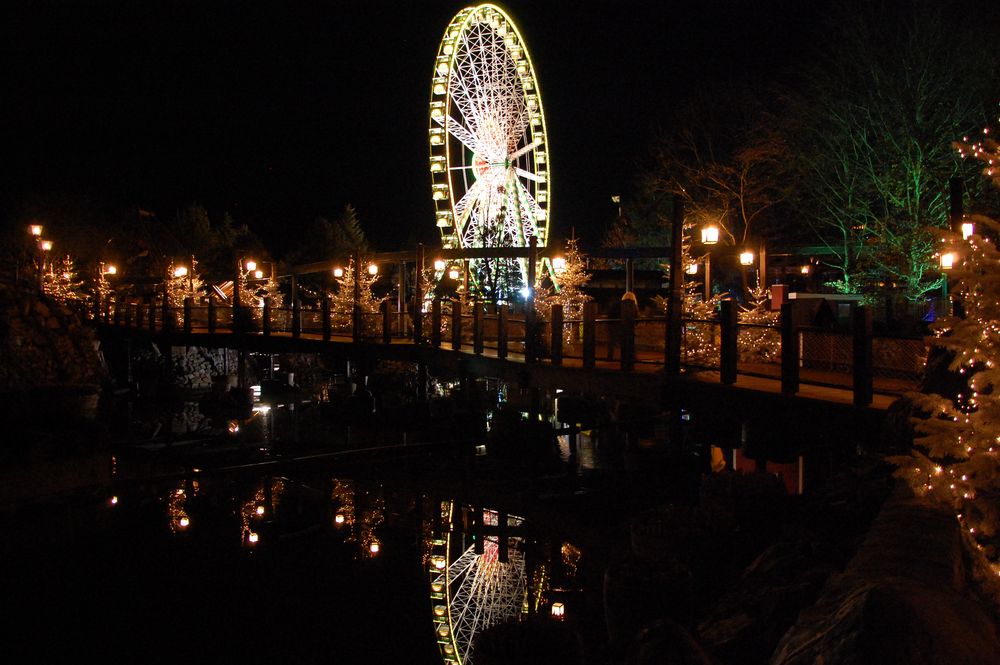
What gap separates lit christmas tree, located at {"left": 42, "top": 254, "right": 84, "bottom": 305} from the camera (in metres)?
36.5

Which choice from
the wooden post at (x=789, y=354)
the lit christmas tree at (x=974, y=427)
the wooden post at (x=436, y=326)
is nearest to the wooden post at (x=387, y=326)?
the wooden post at (x=436, y=326)

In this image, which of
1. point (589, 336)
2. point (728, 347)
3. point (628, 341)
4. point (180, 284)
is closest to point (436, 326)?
point (589, 336)

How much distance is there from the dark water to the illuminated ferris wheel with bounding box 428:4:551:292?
12306 mm

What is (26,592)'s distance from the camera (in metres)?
11.8

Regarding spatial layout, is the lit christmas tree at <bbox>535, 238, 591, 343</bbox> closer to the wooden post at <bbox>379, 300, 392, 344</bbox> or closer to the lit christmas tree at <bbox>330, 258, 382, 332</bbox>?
the wooden post at <bbox>379, 300, 392, 344</bbox>

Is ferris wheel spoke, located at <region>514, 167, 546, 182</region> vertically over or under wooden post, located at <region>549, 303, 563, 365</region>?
over

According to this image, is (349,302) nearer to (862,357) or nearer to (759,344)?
(759,344)

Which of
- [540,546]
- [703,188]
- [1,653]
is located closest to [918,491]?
[540,546]

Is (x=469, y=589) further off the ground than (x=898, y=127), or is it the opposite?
(x=898, y=127)

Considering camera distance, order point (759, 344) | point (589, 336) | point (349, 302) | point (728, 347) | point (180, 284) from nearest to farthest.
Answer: point (728, 347)
point (589, 336)
point (759, 344)
point (349, 302)
point (180, 284)

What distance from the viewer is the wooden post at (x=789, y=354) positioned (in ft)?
31.8

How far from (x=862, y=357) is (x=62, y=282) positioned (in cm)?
4014

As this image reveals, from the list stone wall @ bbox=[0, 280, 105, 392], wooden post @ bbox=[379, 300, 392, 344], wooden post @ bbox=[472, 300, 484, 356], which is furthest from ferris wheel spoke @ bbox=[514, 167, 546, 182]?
stone wall @ bbox=[0, 280, 105, 392]

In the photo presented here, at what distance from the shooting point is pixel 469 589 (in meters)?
11.1
